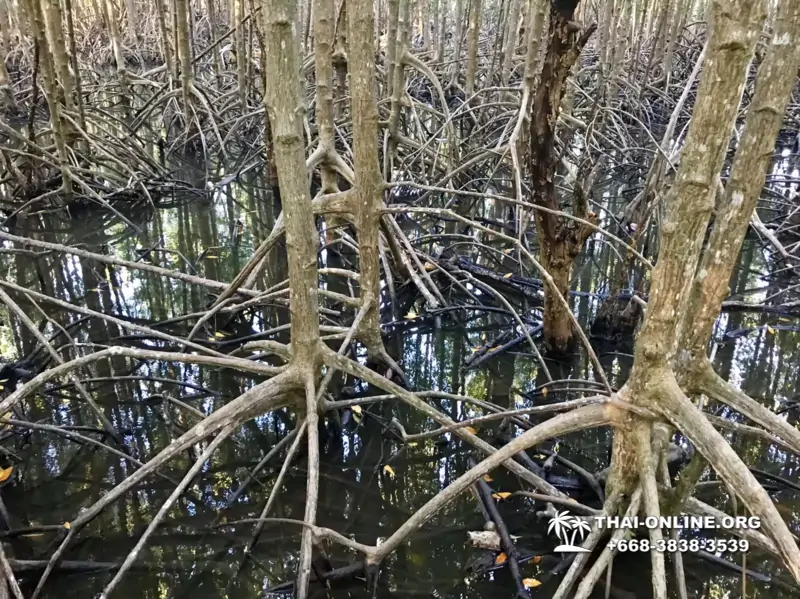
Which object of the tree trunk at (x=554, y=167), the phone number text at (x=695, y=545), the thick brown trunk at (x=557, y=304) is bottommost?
the phone number text at (x=695, y=545)

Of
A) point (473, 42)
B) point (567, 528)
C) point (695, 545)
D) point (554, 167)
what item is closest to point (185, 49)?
point (473, 42)

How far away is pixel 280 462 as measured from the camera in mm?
2455

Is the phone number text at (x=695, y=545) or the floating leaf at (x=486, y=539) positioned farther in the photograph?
the floating leaf at (x=486, y=539)

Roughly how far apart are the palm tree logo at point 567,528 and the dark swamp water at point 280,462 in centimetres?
6

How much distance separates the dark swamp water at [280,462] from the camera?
6.44 feet

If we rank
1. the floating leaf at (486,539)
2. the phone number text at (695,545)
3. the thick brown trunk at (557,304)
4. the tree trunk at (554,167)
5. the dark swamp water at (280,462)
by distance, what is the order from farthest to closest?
the thick brown trunk at (557,304) < the tree trunk at (554,167) < the floating leaf at (486,539) < the dark swamp water at (280,462) < the phone number text at (695,545)

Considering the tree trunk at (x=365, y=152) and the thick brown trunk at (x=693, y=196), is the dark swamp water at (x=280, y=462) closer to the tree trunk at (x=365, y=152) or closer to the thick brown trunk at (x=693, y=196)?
the tree trunk at (x=365, y=152)

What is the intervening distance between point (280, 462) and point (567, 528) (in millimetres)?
1121

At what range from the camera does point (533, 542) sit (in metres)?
2.09

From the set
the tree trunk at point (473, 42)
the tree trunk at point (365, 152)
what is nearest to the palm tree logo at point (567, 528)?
the tree trunk at point (365, 152)

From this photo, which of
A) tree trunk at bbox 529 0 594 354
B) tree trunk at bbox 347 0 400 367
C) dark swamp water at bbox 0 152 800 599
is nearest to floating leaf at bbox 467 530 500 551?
dark swamp water at bbox 0 152 800 599

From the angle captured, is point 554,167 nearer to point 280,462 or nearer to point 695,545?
point 695,545

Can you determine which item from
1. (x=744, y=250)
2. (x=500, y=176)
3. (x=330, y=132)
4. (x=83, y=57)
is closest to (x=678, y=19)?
(x=500, y=176)

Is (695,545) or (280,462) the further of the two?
(280,462)
